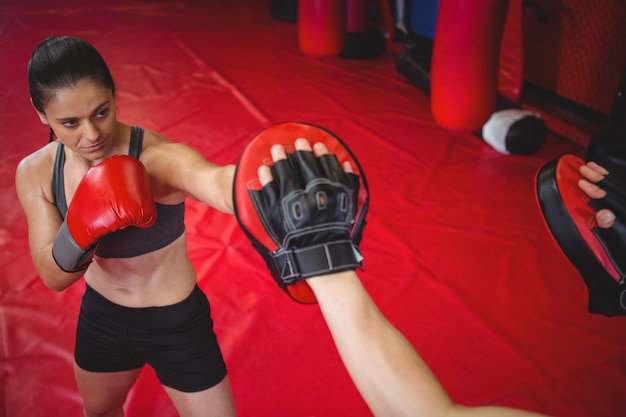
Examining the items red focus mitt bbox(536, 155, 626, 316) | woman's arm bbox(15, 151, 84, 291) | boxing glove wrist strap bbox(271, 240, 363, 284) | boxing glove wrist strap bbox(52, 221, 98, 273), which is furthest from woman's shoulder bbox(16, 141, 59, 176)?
red focus mitt bbox(536, 155, 626, 316)

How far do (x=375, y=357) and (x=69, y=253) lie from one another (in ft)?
2.48

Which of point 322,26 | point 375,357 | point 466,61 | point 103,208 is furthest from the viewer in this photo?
point 322,26

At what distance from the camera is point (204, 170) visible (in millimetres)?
1191

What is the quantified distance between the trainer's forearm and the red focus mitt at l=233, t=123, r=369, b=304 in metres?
0.04

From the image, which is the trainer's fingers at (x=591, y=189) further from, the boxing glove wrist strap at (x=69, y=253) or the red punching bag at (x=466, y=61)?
the red punching bag at (x=466, y=61)

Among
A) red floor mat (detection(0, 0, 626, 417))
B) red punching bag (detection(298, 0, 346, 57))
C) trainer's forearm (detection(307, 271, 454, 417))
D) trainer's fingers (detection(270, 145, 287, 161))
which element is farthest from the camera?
red punching bag (detection(298, 0, 346, 57))

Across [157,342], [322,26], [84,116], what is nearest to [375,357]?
[157,342]

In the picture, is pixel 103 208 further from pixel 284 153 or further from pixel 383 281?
pixel 383 281

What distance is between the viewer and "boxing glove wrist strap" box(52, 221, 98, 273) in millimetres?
1195

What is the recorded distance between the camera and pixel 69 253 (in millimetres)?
1201

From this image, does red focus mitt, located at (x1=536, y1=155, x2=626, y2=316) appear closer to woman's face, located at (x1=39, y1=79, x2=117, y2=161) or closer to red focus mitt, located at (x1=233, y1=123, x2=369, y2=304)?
red focus mitt, located at (x1=233, y1=123, x2=369, y2=304)

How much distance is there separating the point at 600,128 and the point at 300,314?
8.75 feet

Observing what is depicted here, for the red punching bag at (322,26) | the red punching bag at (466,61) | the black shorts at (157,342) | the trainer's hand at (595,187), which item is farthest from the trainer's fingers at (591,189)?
the red punching bag at (322,26)

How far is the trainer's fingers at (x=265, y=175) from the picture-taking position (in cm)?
91
